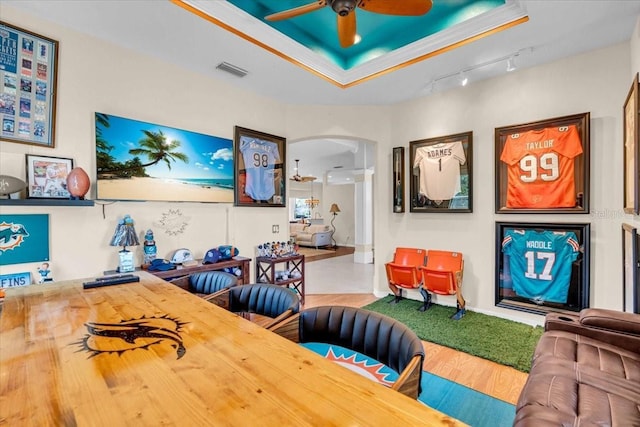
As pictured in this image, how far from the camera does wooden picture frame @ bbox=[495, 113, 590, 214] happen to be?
10.1 ft

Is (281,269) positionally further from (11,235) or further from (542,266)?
(542,266)

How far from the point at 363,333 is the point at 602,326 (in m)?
1.63

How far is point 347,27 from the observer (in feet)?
7.72

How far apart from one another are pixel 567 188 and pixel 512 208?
0.54 m

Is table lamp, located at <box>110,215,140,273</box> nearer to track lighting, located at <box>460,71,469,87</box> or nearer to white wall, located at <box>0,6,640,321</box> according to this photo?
white wall, located at <box>0,6,640,321</box>

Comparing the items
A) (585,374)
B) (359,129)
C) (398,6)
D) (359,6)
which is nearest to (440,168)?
(359,129)

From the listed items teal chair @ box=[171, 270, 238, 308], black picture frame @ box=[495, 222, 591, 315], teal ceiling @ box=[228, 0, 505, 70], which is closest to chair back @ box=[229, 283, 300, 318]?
teal chair @ box=[171, 270, 238, 308]

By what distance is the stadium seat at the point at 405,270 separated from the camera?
3.86 metres

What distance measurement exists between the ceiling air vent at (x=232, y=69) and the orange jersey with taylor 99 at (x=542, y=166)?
3250mm

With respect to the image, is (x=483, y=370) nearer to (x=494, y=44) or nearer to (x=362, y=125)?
(x=494, y=44)

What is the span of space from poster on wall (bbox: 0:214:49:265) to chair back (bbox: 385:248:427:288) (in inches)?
144

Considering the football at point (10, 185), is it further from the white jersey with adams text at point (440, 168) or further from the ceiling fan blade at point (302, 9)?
the white jersey with adams text at point (440, 168)

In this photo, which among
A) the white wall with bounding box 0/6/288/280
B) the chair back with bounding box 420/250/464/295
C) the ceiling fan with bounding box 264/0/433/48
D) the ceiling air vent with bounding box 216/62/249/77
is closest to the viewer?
the ceiling fan with bounding box 264/0/433/48

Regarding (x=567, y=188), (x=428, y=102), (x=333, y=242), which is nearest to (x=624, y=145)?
(x=567, y=188)
